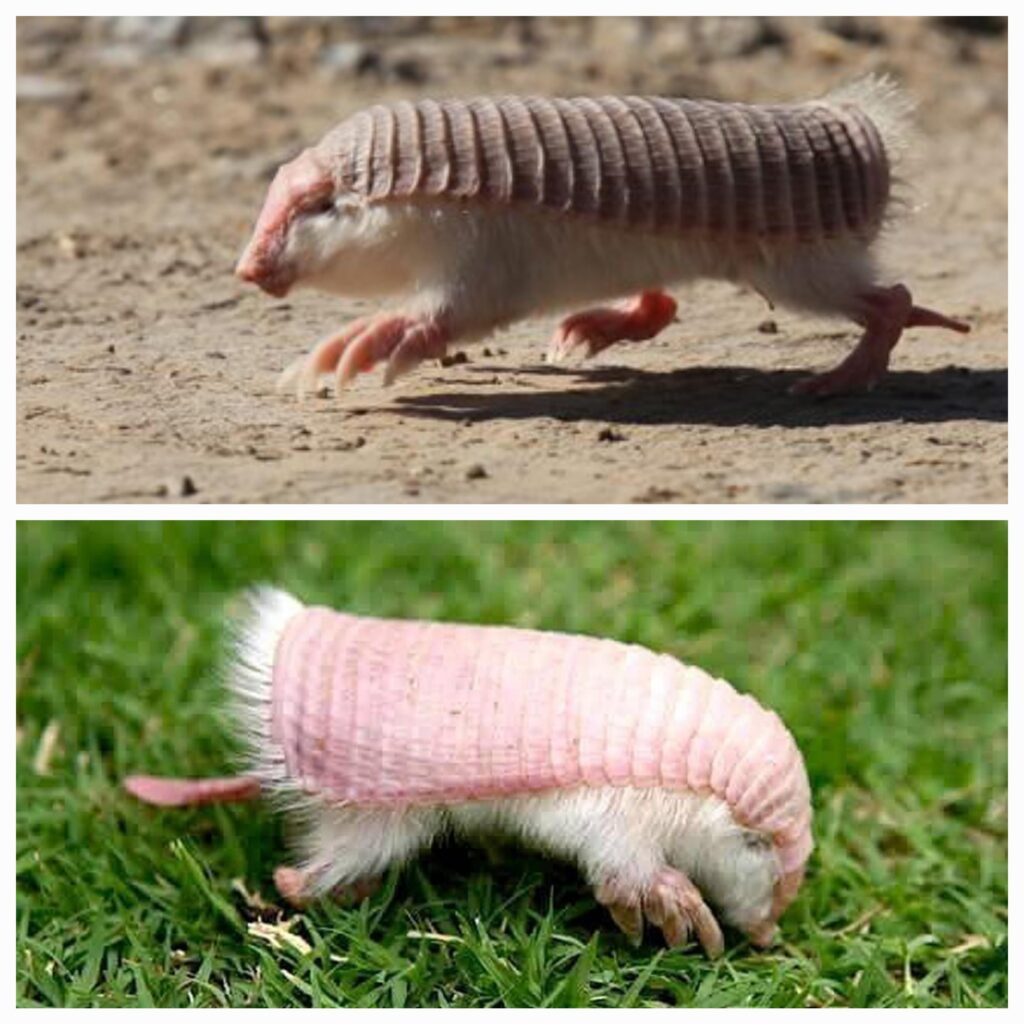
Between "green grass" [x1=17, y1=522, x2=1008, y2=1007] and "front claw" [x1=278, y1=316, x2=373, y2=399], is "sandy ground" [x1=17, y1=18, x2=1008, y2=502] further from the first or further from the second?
"green grass" [x1=17, y1=522, x2=1008, y2=1007]

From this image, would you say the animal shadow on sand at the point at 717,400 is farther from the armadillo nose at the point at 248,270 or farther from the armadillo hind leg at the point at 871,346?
the armadillo nose at the point at 248,270

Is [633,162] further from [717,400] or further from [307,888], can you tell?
[307,888]

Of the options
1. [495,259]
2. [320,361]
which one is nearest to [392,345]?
[320,361]

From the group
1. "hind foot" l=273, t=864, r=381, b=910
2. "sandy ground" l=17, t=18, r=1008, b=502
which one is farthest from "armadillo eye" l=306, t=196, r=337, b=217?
"hind foot" l=273, t=864, r=381, b=910

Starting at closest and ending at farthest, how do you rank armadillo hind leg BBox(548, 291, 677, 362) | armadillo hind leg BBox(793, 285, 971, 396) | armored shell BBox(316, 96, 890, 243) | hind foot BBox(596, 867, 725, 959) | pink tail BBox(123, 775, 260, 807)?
hind foot BBox(596, 867, 725, 959) < pink tail BBox(123, 775, 260, 807) < armored shell BBox(316, 96, 890, 243) < armadillo hind leg BBox(793, 285, 971, 396) < armadillo hind leg BBox(548, 291, 677, 362)

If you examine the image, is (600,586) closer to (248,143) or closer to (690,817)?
(690,817)

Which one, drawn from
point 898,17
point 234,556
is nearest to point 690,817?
point 234,556

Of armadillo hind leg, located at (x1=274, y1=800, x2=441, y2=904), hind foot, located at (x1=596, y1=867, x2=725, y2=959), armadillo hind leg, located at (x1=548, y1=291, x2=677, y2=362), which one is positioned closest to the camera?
hind foot, located at (x1=596, y1=867, x2=725, y2=959)

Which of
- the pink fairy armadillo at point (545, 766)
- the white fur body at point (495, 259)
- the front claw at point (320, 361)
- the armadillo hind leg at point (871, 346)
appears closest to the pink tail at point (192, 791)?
the pink fairy armadillo at point (545, 766)
